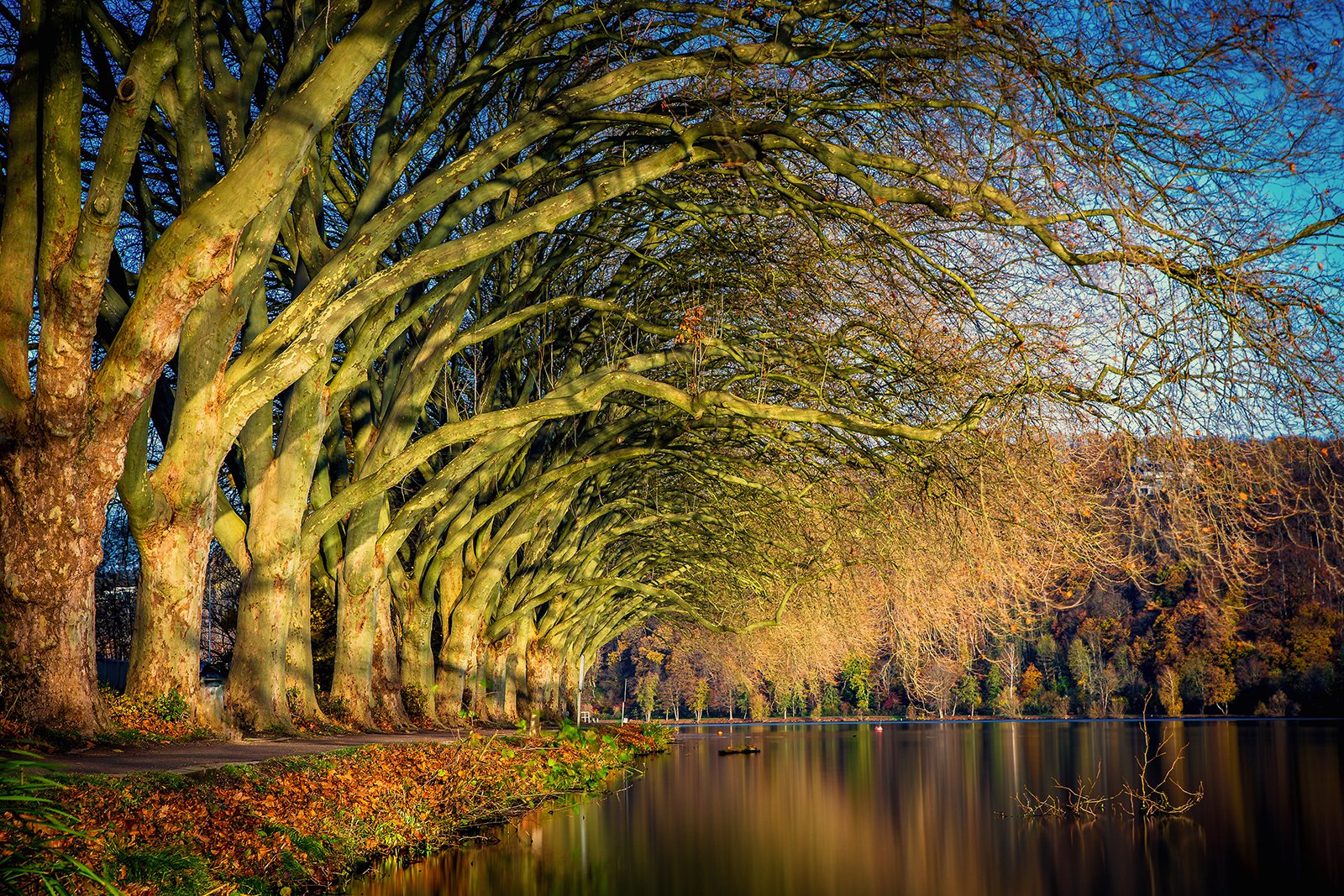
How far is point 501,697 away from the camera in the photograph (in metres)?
28.2

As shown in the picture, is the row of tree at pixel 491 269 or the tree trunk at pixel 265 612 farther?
the tree trunk at pixel 265 612

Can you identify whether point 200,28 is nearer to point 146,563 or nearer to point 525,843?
point 146,563

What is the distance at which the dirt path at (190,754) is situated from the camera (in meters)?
7.61

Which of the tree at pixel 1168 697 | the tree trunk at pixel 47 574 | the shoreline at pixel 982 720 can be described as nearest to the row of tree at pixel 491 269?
the tree trunk at pixel 47 574

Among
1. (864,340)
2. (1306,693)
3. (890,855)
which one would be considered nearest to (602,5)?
(864,340)

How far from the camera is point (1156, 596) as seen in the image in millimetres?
31672

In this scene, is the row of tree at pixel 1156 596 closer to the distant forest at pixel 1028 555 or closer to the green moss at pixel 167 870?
the distant forest at pixel 1028 555

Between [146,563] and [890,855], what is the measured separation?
29.9 feet

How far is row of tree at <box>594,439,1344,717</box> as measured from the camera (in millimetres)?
9398

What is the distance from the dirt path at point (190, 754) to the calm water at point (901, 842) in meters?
1.60

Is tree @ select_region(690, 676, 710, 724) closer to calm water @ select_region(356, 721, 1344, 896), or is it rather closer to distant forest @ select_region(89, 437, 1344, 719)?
distant forest @ select_region(89, 437, 1344, 719)

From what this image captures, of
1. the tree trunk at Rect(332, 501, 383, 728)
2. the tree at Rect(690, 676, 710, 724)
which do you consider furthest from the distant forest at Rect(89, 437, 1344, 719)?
the tree at Rect(690, 676, 710, 724)

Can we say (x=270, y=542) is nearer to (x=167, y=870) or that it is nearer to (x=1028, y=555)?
(x=167, y=870)

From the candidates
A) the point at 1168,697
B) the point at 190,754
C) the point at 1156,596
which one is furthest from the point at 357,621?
the point at 1168,697
